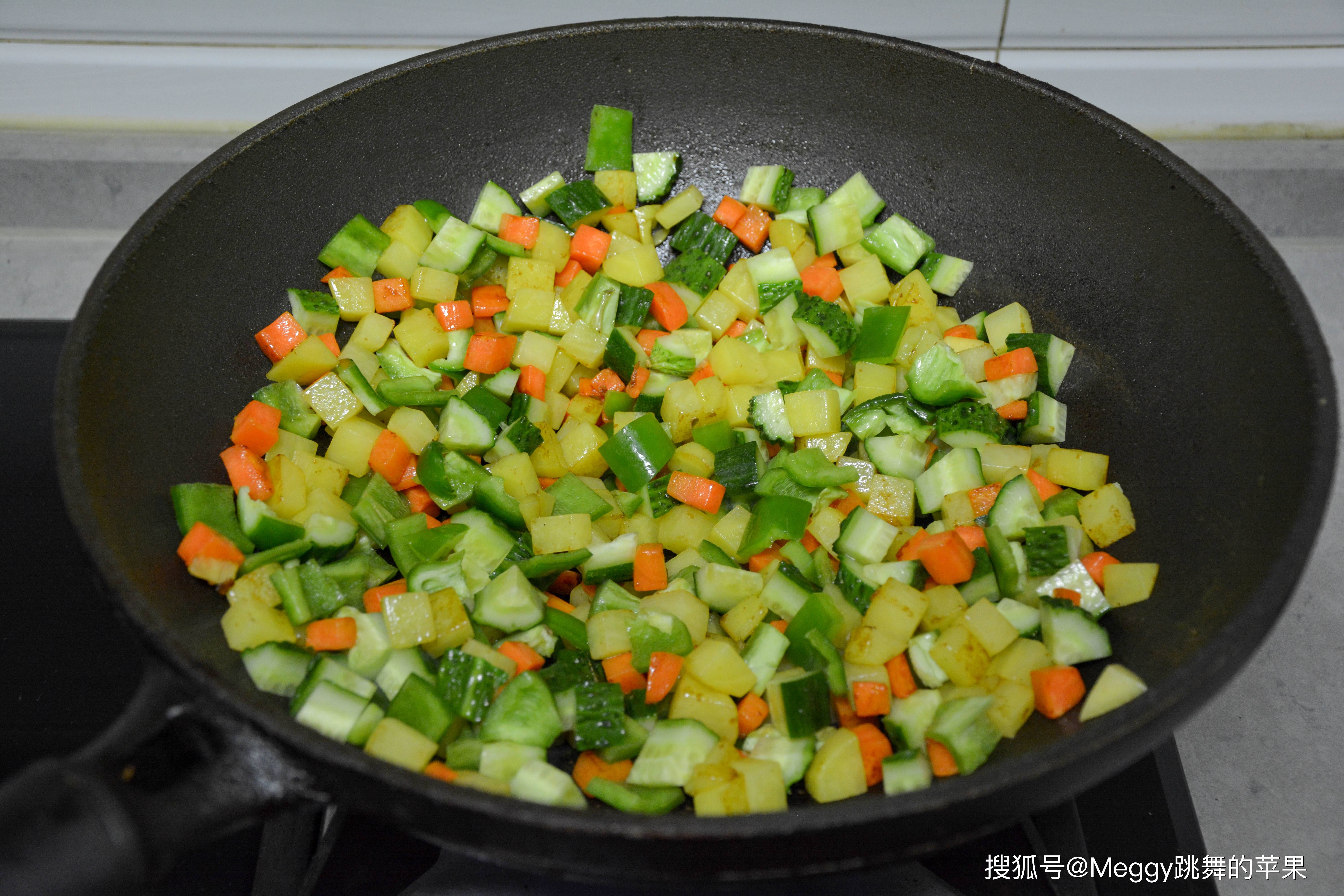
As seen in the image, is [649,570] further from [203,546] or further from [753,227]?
[753,227]

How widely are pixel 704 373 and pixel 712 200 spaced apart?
1.43 feet

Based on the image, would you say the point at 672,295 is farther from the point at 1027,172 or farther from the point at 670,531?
the point at 1027,172

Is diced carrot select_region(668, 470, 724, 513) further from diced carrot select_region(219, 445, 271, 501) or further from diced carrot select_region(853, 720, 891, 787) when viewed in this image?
diced carrot select_region(219, 445, 271, 501)

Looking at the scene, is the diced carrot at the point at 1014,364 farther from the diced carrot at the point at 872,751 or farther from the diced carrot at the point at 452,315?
the diced carrot at the point at 452,315

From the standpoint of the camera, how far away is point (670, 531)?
1.59 meters

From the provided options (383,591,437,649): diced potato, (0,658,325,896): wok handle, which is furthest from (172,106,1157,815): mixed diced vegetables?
(0,658,325,896): wok handle

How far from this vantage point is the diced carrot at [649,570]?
154 centimetres

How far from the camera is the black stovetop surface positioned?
4.78ft

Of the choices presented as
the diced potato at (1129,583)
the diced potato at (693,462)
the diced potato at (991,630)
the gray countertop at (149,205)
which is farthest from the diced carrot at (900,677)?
the gray countertop at (149,205)

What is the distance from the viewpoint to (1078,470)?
1.59 meters

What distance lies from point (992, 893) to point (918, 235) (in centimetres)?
118

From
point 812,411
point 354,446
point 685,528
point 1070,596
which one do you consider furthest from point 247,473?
point 1070,596

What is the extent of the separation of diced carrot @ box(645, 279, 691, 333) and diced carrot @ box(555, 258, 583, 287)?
0.14 metres

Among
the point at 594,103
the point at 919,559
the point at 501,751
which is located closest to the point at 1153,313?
the point at 919,559
